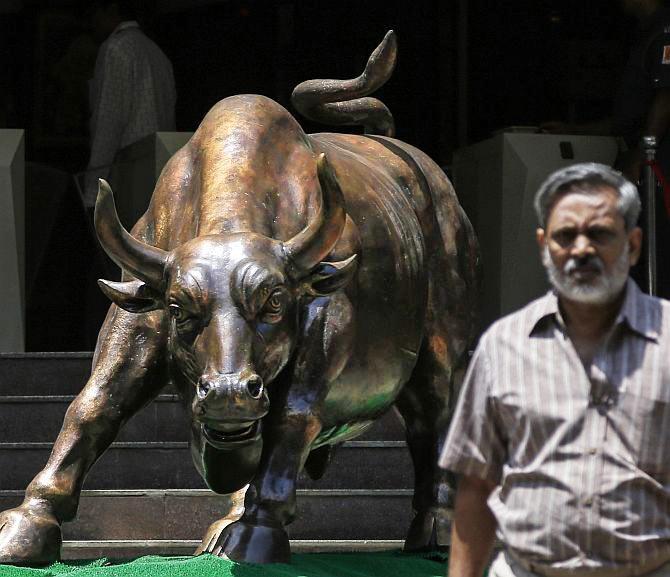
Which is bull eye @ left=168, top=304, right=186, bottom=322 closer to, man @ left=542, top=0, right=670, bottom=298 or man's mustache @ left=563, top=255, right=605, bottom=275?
man's mustache @ left=563, top=255, right=605, bottom=275

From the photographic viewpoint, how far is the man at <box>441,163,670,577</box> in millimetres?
4445

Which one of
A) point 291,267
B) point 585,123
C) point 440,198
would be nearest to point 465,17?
point 585,123

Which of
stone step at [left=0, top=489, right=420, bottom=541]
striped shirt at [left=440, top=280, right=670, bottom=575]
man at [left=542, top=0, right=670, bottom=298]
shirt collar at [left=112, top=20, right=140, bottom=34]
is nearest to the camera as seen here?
striped shirt at [left=440, top=280, right=670, bottom=575]

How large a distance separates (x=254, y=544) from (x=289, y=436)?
43 cm

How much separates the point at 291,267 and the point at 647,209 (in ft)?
11.1

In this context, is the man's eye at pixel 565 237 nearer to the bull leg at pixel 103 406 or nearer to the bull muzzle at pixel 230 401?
the bull muzzle at pixel 230 401

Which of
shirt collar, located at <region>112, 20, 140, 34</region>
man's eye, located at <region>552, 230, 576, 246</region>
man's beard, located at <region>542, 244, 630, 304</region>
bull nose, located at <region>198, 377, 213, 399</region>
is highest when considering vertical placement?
shirt collar, located at <region>112, 20, 140, 34</region>

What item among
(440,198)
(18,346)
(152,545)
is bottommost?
(152,545)

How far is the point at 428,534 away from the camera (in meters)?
8.38

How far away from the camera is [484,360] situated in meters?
4.62

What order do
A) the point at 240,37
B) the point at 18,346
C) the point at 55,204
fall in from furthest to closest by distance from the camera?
the point at 240,37, the point at 55,204, the point at 18,346

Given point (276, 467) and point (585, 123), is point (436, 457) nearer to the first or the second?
point (276, 467)

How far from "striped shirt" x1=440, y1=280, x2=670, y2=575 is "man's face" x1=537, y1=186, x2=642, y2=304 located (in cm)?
9

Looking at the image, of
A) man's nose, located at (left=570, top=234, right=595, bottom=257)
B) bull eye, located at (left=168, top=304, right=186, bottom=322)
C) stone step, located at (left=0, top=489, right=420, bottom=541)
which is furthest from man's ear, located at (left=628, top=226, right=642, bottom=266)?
stone step, located at (left=0, top=489, right=420, bottom=541)
